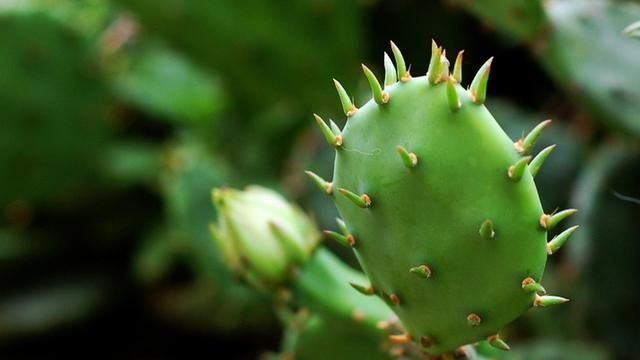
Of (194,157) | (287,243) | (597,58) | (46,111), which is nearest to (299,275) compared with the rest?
(287,243)

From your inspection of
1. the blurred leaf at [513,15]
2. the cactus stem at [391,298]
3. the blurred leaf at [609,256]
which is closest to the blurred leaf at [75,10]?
the blurred leaf at [513,15]

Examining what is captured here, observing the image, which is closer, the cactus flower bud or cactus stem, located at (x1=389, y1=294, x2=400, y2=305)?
cactus stem, located at (x1=389, y1=294, x2=400, y2=305)

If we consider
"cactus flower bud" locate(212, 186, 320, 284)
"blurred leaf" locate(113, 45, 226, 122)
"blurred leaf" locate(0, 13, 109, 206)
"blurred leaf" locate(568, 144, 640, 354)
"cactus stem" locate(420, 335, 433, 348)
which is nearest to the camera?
"cactus stem" locate(420, 335, 433, 348)

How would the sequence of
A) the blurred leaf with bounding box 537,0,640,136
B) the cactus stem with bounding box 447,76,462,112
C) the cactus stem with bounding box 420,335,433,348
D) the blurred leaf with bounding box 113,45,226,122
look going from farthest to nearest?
the blurred leaf with bounding box 113,45,226,122, the blurred leaf with bounding box 537,0,640,136, the cactus stem with bounding box 420,335,433,348, the cactus stem with bounding box 447,76,462,112

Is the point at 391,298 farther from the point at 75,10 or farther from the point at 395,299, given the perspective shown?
the point at 75,10

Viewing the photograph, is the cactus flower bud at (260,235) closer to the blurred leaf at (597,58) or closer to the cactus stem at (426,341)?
the cactus stem at (426,341)

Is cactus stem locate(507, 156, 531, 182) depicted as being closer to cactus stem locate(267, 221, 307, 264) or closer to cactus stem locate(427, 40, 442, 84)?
cactus stem locate(427, 40, 442, 84)

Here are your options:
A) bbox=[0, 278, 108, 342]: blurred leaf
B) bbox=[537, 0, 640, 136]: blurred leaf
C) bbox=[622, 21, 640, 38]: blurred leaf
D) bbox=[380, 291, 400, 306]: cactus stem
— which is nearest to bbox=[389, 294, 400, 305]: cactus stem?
bbox=[380, 291, 400, 306]: cactus stem

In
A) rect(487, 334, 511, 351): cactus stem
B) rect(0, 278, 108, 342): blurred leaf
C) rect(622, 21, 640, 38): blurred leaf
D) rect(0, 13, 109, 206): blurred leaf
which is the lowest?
rect(487, 334, 511, 351): cactus stem
